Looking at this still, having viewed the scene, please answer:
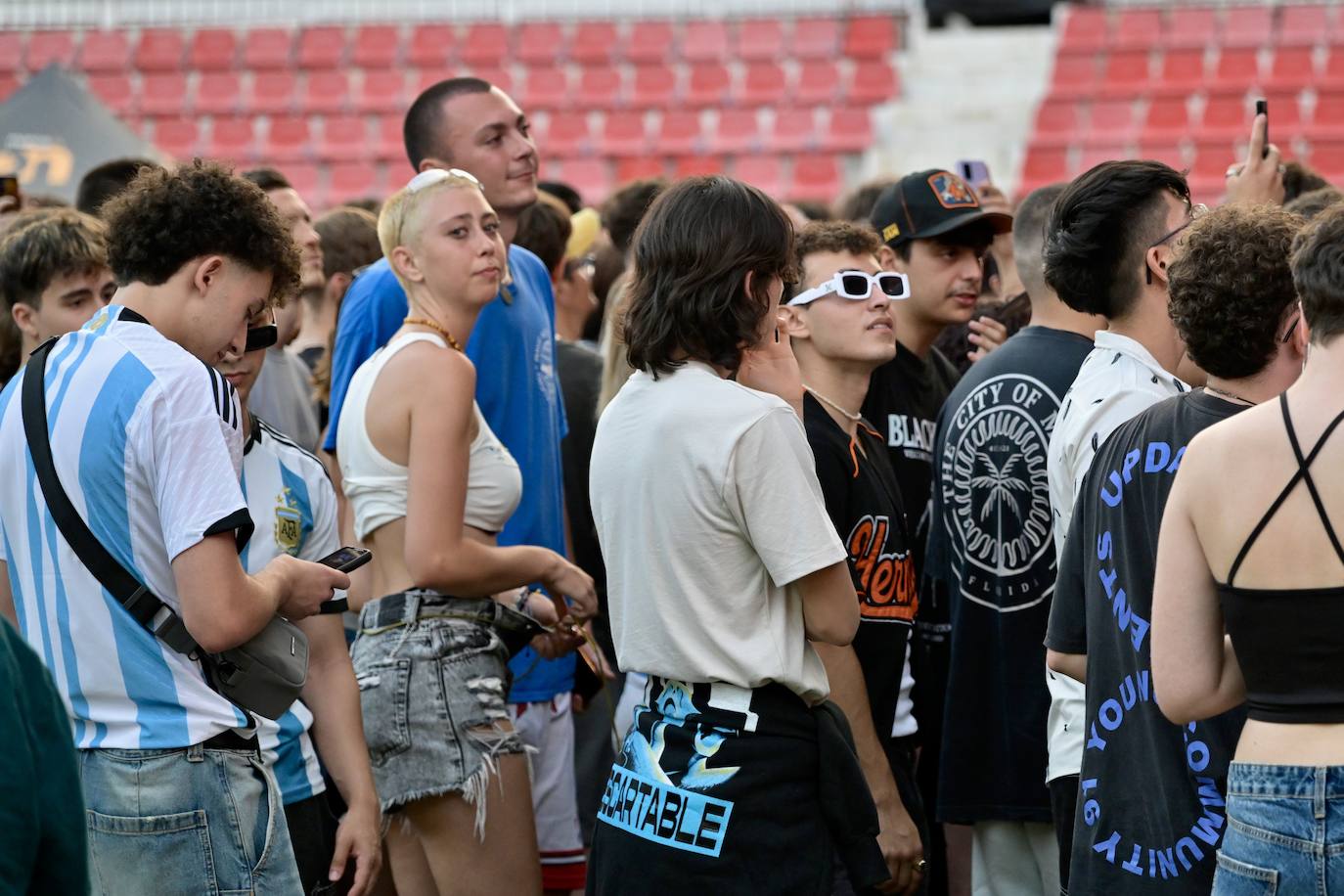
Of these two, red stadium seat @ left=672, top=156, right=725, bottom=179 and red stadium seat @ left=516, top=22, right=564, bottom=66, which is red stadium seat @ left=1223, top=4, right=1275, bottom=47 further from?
red stadium seat @ left=516, top=22, right=564, bottom=66

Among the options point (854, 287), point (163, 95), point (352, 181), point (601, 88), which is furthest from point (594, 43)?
point (854, 287)

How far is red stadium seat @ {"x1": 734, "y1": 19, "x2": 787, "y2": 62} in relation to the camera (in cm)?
1501

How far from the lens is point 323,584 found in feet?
7.98

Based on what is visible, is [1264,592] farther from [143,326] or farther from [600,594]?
[600,594]

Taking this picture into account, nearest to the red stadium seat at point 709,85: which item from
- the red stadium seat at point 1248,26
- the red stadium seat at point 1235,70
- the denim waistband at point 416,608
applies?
the red stadium seat at point 1235,70

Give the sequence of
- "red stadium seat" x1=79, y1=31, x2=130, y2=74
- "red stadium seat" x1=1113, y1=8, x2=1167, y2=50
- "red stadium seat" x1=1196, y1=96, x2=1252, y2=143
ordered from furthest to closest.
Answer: "red stadium seat" x1=79, y1=31, x2=130, y2=74 < "red stadium seat" x1=1113, y1=8, x2=1167, y2=50 < "red stadium seat" x1=1196, y1=96, x2=1252, y2=143

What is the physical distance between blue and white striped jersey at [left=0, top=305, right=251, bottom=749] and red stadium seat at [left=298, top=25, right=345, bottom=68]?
1437 centimetres

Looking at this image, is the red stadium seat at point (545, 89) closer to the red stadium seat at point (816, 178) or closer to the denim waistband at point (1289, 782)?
the red stadium seat at point (816, 178)

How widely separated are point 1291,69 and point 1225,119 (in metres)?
0.93

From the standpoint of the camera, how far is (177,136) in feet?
48.5

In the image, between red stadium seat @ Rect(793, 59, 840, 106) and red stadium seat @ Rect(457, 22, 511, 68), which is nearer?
red stadium seat @ Rect(793, 59, 840, 106)

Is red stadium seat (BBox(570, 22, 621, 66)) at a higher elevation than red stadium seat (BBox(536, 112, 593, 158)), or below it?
higher

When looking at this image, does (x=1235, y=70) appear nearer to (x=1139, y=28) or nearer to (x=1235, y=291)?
(x=1139, y=28)

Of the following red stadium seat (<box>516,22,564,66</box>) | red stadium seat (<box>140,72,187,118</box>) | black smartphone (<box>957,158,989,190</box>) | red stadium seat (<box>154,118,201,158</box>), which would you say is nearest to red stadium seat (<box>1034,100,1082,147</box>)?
red stadium seat (<box>516,22,564,66</box>)
